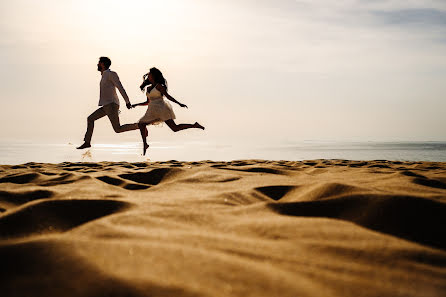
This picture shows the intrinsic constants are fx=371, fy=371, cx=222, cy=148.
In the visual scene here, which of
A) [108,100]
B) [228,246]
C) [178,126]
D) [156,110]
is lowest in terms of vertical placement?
[228,246]

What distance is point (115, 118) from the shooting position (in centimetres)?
686

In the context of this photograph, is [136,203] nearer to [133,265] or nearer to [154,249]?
[154,249]

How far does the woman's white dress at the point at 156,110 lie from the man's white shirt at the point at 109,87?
42 cm

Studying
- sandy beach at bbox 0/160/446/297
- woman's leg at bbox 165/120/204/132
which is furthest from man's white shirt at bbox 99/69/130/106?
sandy beach at bbox 0/160/446/297

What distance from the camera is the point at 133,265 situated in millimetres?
965

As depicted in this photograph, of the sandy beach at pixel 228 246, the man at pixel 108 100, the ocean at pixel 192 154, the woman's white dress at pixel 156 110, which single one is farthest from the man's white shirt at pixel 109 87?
the sandy beach at pixel 228 246

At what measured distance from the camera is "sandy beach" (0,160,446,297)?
0.87 m

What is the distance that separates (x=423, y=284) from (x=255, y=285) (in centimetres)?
42

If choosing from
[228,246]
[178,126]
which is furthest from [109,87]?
[228,246]

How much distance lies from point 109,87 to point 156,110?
97cm

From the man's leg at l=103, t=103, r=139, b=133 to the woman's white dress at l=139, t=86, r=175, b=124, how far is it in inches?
10.2

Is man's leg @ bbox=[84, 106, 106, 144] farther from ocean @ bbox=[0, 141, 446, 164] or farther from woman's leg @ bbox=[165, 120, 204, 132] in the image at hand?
woman's leg @ bbox=[165, 120, 204, 132]

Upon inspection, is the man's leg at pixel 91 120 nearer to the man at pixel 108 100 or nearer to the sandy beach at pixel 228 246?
the man at pixel 108 100

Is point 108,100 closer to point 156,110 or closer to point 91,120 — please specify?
point 91,120
